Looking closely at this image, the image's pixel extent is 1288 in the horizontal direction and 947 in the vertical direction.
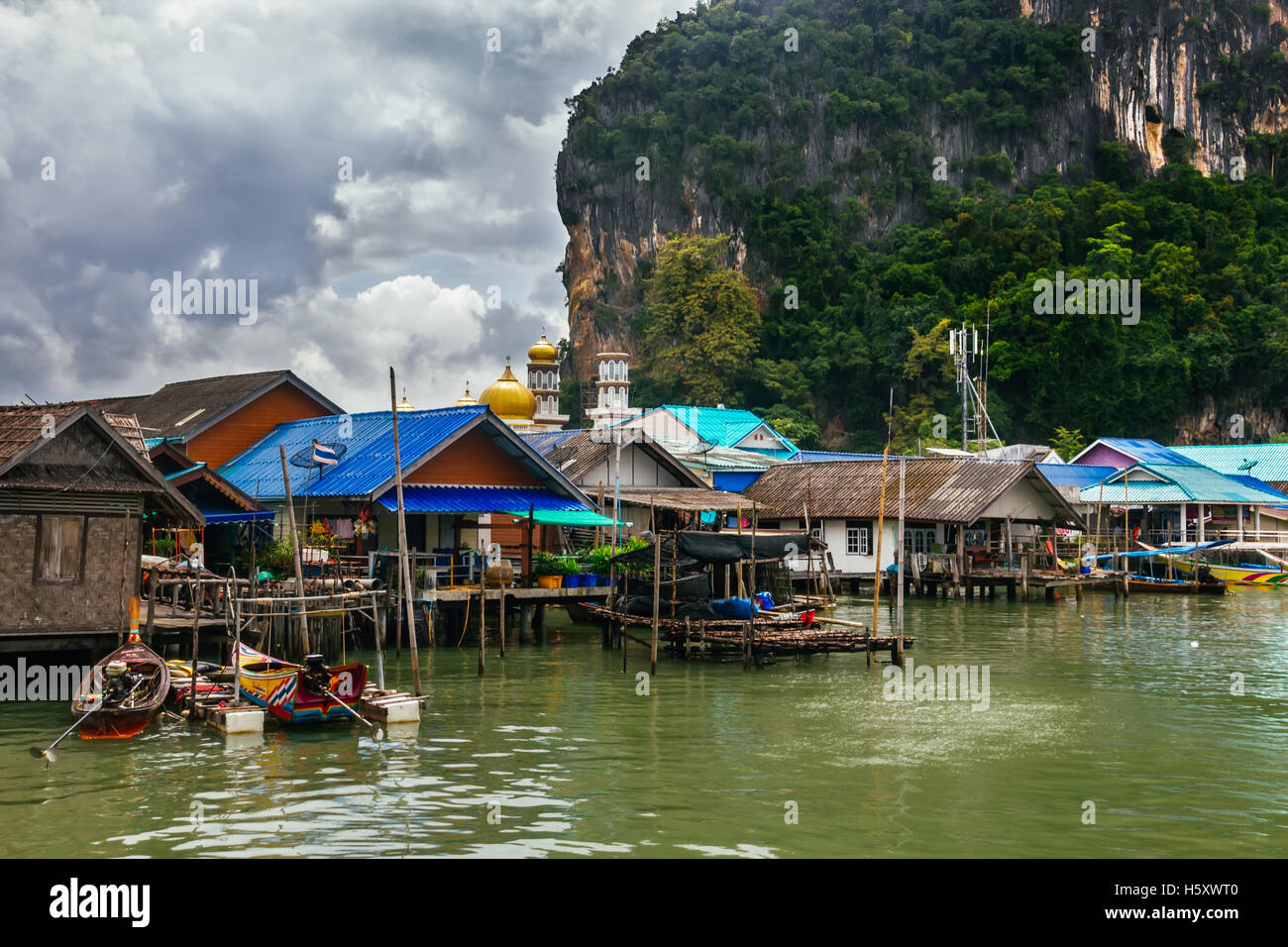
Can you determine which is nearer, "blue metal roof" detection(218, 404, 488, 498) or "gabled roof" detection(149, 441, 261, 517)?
"gabled roof" detection(149, 441, 261, 517)

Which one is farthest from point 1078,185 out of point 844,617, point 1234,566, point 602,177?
point 844,617

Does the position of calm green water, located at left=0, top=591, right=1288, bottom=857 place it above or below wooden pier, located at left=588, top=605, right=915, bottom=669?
below

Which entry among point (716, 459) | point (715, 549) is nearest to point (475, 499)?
point (715, 549)

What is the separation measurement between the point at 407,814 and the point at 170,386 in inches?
1326

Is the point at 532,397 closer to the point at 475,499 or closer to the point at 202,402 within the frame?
the point at 202,402

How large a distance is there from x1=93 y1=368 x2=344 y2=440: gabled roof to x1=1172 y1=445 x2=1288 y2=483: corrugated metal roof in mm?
43955

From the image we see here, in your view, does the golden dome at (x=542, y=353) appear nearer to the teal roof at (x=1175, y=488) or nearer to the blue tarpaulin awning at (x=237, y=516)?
the teal roof at (x=1175, y=488)

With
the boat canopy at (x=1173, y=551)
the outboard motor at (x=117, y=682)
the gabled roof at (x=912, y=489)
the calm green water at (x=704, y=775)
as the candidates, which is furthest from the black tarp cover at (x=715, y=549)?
the boat canopy at (x=1173, y=551)

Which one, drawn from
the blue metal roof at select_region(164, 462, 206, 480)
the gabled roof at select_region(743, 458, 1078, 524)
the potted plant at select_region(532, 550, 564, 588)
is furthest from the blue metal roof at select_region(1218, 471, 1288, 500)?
the blue metal roof at select_region(164, 462, 206, 480)

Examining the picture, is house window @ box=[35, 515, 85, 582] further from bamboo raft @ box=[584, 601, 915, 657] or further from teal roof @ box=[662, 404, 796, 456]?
teal roof @ box=[662, 404, 796, 456]

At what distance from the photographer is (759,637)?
25031mm

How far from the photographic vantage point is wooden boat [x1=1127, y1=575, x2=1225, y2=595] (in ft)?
145

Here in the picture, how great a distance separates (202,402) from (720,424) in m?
35.1

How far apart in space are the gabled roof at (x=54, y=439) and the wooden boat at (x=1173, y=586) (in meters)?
33.6
